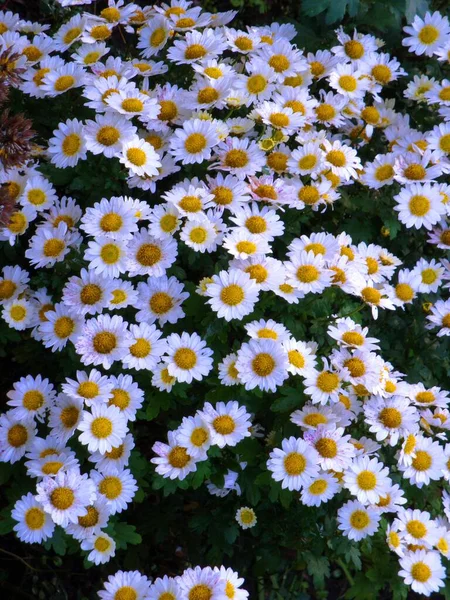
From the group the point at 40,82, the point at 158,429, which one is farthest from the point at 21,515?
the point at 40,82

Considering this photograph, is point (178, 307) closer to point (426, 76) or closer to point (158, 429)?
point (158, 429)

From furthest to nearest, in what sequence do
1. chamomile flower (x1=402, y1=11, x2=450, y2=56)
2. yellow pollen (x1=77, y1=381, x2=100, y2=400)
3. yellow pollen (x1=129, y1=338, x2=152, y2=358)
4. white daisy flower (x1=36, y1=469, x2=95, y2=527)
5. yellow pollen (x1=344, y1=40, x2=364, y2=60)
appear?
A: chamomile flower (x1=402, y1=11, x2=450, y2=56) → yellow pollen (x1=344, y1=40, x2=364, y2=60) → yellow pollen (x1=129, y1=338, x2=152, y2=358) → yellow pollen (x1=77, y1=381, x2=100, y2=400) → white daisy flower (x1=36, y1=469, x2=95, y2=527)

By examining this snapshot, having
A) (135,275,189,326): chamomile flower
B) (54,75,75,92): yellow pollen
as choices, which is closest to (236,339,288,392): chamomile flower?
(135,275,189,326): chamomile flower

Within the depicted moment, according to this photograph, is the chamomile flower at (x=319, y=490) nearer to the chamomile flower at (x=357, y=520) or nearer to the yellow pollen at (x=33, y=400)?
the chamomile flower at (x=357, y=520)

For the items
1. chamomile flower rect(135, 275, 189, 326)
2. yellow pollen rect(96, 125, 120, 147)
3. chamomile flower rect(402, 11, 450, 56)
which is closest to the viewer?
chamomile flower rect(135, 275, 189, 326)

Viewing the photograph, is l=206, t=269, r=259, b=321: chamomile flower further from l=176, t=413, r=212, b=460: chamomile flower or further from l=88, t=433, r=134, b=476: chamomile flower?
l=88, t=433, r=134, b=476: chamomile flower

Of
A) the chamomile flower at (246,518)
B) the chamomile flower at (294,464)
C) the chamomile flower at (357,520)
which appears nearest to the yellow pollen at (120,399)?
the chamomile flower at (294,464)

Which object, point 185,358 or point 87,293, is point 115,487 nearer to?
point 185,358
